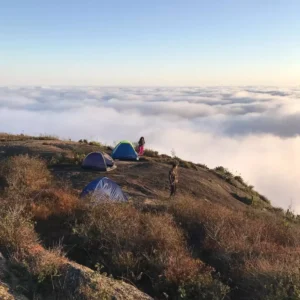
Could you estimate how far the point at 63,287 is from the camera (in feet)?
15.4

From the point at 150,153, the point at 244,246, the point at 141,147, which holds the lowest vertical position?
the point at 150,153

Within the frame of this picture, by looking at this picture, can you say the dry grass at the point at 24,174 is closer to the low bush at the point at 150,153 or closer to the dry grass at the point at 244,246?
the dry grass at the point at 244,246

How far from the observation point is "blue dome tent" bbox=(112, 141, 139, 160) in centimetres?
1970

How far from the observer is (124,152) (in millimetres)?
19766

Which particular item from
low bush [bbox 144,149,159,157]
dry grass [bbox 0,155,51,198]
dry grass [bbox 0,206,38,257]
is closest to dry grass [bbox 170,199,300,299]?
dry grass [bbox 0,206,38,257]

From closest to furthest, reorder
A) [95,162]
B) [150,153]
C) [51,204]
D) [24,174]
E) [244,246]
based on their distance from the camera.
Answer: [244,246] < [51,204] < [24,174] < [95,162] < [150,153]

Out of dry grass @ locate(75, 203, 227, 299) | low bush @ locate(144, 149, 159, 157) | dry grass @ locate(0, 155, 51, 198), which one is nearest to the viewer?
dry grass @ locate(75, 203, 227, 299)

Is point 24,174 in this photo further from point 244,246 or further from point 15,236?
point 244,246

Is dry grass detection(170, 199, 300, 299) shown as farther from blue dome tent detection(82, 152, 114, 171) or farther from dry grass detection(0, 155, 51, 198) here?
blue dome tent detection(82, 152, 114, 171)

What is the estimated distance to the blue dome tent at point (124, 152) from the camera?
19703mm

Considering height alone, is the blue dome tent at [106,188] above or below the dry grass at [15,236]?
below

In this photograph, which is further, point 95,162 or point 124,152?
point 124,152

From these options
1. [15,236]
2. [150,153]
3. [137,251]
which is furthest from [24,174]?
[150,153]

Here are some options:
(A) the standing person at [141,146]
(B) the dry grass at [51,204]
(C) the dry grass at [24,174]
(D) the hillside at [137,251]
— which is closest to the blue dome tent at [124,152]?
(A) the standing person at [141,146]
